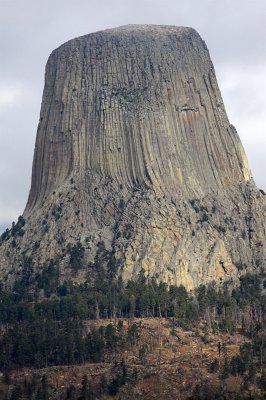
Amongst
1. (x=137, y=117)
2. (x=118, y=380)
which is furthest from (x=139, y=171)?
(x=118, y=380)

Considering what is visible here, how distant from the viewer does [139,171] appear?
160125mm

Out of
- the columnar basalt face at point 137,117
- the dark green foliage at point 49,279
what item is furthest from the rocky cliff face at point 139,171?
the dark green foliage at point 49,279

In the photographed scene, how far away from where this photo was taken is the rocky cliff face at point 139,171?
503 ft

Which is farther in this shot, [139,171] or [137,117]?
[137,117]

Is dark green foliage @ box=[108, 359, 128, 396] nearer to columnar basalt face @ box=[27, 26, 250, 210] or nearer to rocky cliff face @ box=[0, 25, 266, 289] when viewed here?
rocky cliff face @ box=[0, 25, 266, 289]

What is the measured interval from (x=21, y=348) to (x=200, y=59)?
49.6 m

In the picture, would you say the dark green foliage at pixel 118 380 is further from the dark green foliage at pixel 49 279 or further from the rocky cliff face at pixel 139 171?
the rocky cliff face at pixel 139 171

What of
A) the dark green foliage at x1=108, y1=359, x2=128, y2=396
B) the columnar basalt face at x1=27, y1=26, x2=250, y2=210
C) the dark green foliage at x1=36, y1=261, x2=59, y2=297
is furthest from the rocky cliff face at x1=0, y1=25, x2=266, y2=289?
the dark green foliage at x1=108, y1=359, x2=128, y2=396

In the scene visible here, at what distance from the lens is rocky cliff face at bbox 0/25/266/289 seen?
15325 cm

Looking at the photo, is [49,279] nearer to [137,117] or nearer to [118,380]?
[137,117]

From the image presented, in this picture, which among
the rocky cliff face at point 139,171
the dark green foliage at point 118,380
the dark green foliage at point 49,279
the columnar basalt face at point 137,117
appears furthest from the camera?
the columnar basalt face at point 137,117

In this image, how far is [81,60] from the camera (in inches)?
6555

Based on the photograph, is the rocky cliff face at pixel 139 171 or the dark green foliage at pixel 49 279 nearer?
the dark green foliage at pixel 49 279

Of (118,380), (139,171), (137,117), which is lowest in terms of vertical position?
(118,380)
